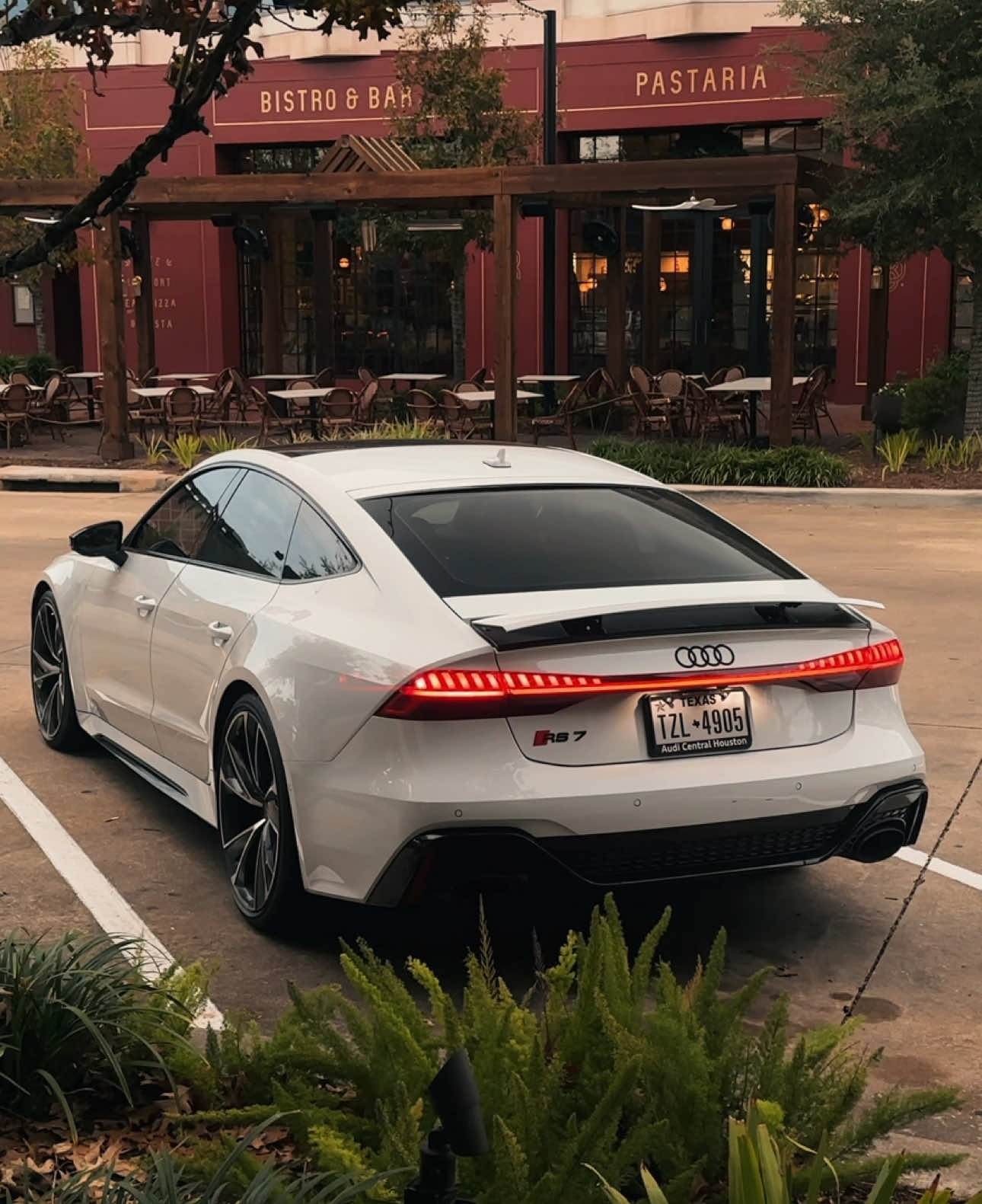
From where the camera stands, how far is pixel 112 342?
68.5 ft

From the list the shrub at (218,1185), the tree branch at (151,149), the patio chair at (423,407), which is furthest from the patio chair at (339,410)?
the shrub at (218,1185)

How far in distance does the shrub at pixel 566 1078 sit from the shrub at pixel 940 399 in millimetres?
17276

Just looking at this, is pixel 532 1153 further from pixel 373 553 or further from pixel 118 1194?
pixel 373 553

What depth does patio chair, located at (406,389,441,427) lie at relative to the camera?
73.4 ft

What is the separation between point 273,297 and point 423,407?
7.89 meters

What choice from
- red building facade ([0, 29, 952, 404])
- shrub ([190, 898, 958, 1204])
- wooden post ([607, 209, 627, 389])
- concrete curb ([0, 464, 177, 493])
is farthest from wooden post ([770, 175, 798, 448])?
shrub ([190, 898, 958, 1204])

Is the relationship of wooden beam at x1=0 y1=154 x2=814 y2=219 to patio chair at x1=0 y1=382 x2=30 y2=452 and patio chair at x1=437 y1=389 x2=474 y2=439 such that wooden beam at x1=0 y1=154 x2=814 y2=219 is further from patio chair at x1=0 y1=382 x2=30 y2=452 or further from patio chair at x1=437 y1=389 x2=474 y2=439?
patio chair at x1=437 y1=389 x2=474 y2=439

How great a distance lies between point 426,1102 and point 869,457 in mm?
17681

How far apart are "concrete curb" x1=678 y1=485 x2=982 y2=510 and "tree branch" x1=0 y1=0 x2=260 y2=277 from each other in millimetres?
13390

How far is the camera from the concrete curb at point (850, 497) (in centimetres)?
1723

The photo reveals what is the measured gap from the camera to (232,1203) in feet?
10.5

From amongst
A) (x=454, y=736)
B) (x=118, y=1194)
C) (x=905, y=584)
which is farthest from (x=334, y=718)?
(x=905, y=584)

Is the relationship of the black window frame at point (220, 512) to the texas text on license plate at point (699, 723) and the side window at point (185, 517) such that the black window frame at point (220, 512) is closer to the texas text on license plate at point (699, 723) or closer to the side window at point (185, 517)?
the side window at point (185, 517)

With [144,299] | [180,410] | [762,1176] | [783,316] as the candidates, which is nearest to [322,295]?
[144,299]
